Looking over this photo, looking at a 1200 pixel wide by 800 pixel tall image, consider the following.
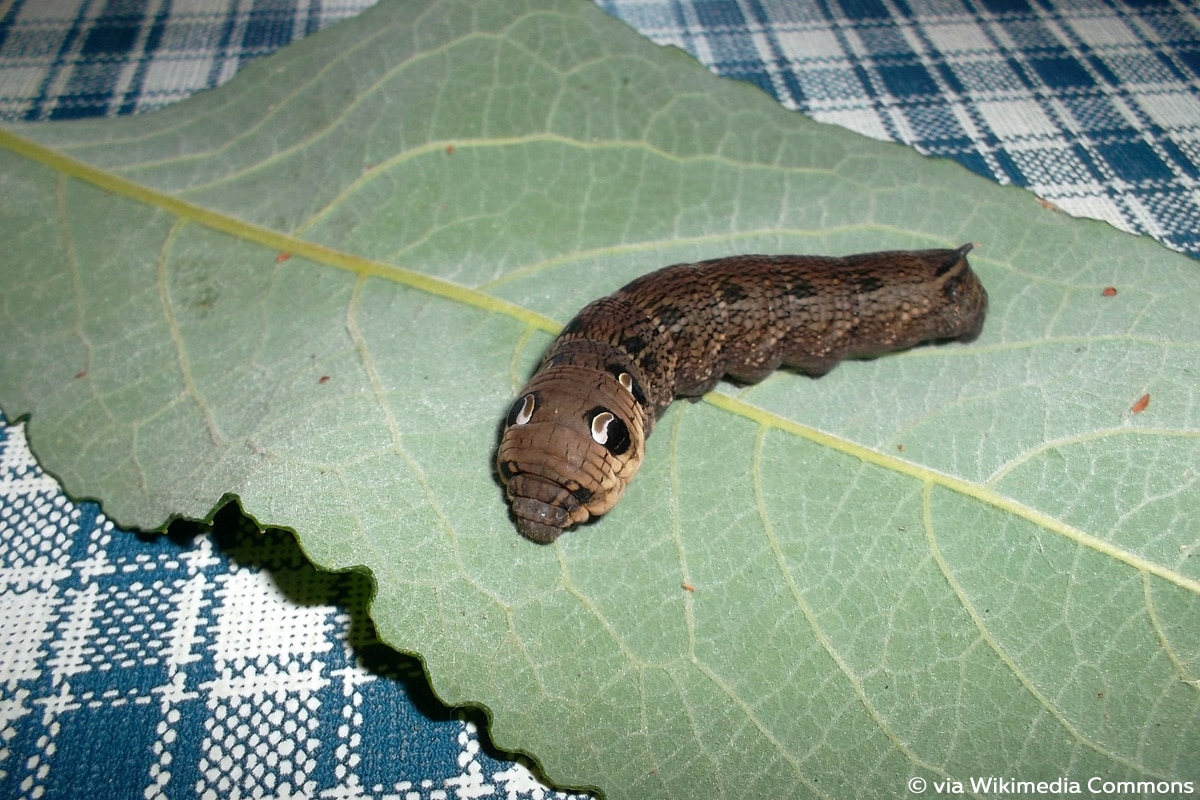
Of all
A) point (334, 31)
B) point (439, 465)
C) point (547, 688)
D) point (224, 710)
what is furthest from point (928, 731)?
point (334, 31)

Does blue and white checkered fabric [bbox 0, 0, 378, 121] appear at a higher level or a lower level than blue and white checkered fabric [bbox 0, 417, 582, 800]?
higher

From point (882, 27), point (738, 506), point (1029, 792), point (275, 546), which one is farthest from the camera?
point (882, 27)

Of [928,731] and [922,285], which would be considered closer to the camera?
[928,731]

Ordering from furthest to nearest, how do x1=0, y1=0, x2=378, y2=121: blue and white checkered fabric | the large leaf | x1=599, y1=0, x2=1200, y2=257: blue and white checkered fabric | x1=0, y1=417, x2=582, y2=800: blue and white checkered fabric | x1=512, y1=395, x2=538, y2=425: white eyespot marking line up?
x1=0, y1=0, x2=378, y2=121: blue and white checkered fabric, x1=599, y1=0, x2=1200, y2=257: blue and white checkered fabric, x1=0, y1=417, x2=582, y2=800: blue and white checkered fabric, x1=512, y1=395, x2=538, y2=425: white eyespot marking, the large leaf

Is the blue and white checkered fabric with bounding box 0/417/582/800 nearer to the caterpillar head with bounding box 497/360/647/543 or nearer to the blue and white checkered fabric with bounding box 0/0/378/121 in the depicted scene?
the caterpillar head with bounding box 497/360/647/543

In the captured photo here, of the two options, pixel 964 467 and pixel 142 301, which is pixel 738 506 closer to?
pixel 964 467

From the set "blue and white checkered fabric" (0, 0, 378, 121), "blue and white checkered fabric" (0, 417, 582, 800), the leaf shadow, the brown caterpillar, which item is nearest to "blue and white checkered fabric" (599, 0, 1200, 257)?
the brown caterpillar

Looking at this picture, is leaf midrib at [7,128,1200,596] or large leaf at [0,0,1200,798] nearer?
large leaf at [0,0,1200,798]
